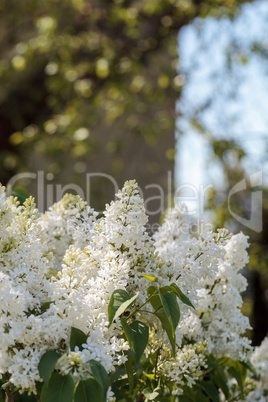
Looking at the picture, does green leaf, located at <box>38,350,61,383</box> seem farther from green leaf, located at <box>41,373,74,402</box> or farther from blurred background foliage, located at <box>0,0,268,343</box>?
blurred background foliage, located at <box>0,0,268,343</box>

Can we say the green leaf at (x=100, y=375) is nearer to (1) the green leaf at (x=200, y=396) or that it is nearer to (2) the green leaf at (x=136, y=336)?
(2) the green leaf at (x=136, y=336)

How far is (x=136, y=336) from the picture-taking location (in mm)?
1041

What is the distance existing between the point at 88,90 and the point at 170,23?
3.28 ft

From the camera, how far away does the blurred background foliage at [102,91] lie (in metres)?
5.05

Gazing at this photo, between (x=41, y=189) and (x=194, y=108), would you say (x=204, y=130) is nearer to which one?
(x=194, y=108)

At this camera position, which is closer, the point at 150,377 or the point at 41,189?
the point at 150,377

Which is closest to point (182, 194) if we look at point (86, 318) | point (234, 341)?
point (234, 341)

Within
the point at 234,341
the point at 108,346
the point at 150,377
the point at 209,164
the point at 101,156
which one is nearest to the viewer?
the point at 108,346

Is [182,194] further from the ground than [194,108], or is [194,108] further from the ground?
[194,108]

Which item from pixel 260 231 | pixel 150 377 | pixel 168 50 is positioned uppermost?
pixel 168 50

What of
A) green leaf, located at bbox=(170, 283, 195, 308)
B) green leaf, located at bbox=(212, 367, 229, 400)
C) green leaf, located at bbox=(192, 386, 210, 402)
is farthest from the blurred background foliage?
green leaf, located at bbox=(170, 283, 195, 308)

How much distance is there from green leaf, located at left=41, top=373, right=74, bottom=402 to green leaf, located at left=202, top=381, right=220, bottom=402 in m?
0.56

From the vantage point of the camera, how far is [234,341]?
1.41 m

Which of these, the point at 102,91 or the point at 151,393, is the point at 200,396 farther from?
the point at 102,91
